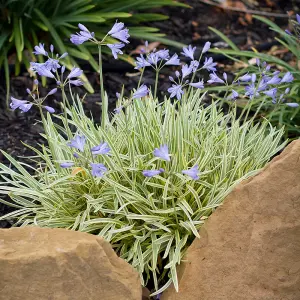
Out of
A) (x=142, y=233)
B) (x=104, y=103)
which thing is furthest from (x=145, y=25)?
(x=142, y=233)

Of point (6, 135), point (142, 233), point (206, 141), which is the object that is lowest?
point (6, 135)

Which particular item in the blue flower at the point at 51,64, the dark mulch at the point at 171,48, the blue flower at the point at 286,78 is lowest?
the dark mulch at the point at 171,48

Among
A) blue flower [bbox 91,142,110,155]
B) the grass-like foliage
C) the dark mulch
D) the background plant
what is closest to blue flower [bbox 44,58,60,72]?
the grass-like foliage

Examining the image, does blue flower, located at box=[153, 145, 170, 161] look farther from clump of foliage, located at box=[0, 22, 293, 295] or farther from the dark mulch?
the dark mulch

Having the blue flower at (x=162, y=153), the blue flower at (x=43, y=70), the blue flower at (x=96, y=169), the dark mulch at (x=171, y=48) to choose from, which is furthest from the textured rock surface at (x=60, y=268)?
the dark mulch at (x=171, y=48)

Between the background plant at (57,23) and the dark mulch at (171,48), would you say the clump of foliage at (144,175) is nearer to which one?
the dark mulch at (171,48)

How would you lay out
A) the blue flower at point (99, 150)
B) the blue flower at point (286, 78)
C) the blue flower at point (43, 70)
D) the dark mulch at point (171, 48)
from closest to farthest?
the blue flower at point (99, 150), the blue flower at point (43, 70), the blue flower at point (286, 78), the dark mulch at point (171, 48)

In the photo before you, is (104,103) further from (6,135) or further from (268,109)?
(268,109)
